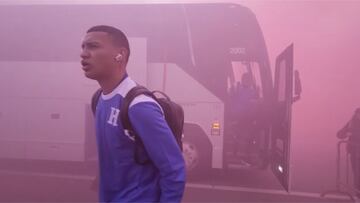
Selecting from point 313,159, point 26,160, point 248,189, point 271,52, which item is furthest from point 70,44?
point 313,159

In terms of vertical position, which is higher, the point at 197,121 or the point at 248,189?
the point at 197,121

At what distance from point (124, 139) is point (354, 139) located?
11.2ft

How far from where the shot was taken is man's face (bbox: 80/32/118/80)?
2.03 metres

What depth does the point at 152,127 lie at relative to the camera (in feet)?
6.09

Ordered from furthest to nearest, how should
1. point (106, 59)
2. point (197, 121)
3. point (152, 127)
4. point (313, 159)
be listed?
point (197, 121), point (313, 159), point (106, 59), point (152, 127)

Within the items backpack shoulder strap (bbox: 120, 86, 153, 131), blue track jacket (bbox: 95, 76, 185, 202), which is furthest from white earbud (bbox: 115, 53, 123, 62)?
backpack shoulder strap (bbox: 120, 86, 153, 131)

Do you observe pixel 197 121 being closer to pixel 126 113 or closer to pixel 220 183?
pixel 220 183

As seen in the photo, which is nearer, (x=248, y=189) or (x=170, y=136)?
(x=170, y=136)

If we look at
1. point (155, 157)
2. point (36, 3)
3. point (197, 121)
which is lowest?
point (197, 121)

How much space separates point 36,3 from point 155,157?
146 inches

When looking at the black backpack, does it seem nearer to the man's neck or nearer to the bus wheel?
the man's neck

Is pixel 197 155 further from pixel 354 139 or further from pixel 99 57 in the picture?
pixel 99 57

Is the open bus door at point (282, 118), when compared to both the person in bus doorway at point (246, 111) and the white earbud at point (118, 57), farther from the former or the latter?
the white earbud at point (118, 57)

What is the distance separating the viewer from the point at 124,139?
6.40 ft
